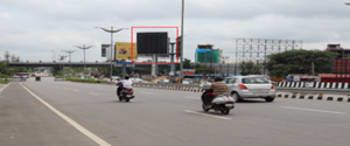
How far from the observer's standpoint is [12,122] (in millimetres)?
11258

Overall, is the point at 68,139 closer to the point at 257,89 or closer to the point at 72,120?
the point at 72,120

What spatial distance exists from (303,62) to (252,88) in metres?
69.6

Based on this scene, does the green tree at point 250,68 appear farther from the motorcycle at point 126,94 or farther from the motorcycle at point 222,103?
the motorcycle at point 222,103

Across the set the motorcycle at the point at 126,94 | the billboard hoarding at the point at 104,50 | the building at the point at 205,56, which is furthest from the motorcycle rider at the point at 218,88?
the building at the point at 205,56

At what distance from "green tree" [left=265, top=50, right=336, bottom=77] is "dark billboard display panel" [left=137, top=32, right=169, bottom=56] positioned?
29460mm

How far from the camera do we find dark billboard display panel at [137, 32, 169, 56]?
221 ft

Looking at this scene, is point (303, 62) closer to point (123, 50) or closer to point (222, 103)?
point (123, 50)

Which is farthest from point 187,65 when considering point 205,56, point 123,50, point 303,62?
point 303,62

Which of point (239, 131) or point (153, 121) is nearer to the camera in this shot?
point (239, 131)

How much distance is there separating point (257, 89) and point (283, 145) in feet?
37.7

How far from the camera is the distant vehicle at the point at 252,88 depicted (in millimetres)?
18641

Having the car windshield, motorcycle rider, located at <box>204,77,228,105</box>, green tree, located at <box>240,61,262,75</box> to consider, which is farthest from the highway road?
green tree, located at <box>240,61,262,75</box>

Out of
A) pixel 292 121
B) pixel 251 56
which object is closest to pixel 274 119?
pixel 292 121

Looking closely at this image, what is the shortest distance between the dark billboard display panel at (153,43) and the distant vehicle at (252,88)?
48.5m
